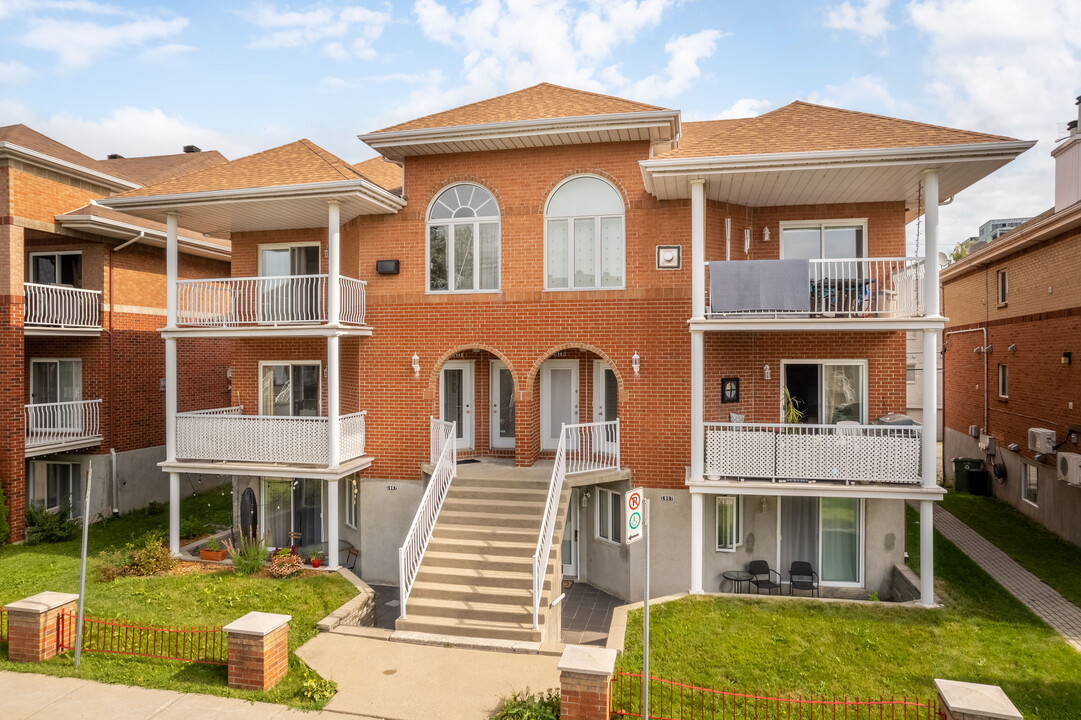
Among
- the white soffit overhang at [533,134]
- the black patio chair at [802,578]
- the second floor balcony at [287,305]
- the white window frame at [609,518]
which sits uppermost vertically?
the white soffit overhang at [533,134]

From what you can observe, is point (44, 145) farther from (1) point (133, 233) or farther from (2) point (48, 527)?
(2) point (48, 527)

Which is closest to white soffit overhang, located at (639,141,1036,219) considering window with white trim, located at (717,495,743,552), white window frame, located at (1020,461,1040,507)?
window with white trim, located at (717,495,743,552)

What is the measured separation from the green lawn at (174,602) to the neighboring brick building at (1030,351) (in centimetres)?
1513

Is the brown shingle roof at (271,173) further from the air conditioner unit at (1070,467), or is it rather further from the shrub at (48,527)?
the air conditioner unit at (1070,467)

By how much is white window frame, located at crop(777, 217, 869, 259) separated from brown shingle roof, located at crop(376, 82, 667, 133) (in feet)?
11.4

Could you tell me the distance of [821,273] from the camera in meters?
11.8

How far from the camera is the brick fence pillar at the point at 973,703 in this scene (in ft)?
19.4

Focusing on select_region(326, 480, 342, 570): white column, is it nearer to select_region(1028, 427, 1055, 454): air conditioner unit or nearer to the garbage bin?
select_region(1028, 427, 1055, 454): air conditioner unit

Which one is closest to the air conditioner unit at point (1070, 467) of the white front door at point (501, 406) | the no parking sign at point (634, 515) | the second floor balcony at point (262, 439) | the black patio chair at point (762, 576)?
the black patio chair at point (762, 576)

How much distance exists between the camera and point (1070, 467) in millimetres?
13930

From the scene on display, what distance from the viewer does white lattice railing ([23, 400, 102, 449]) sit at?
15945mm

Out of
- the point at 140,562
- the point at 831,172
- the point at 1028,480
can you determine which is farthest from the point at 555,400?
the point at 1028,480

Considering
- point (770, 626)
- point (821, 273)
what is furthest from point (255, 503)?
point (821, 273)

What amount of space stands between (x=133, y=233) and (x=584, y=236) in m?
11.8
